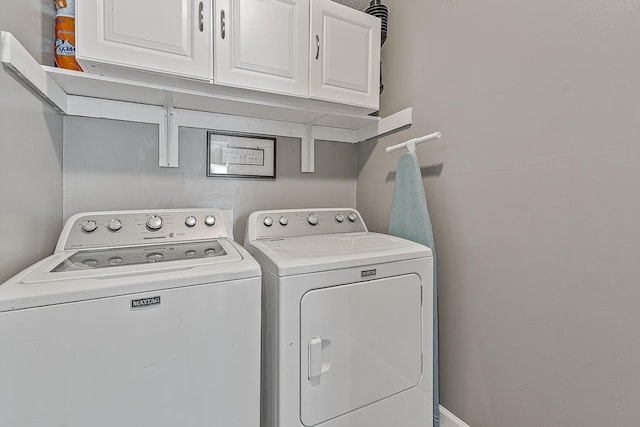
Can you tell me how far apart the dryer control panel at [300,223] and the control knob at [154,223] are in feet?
1.40

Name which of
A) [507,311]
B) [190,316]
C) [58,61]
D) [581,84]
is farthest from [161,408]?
[581,84]

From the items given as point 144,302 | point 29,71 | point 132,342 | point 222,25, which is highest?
point 222,25

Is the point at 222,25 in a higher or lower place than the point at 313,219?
higher

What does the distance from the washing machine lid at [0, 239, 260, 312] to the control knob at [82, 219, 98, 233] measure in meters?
0.12

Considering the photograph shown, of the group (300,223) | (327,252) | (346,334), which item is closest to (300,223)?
(300,223)

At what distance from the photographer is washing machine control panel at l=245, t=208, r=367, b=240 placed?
1.68m

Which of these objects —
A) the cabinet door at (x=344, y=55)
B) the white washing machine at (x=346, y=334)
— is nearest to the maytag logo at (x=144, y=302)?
the white washing machine at (x=346, y=334)

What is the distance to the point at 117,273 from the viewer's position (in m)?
0.91

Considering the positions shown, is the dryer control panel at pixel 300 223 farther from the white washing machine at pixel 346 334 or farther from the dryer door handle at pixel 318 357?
the dryer door handle at pixel 318 357

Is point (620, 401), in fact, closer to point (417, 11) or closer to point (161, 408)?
point (161, 408)

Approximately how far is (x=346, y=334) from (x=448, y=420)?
32.5 inches

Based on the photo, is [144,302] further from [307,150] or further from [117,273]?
[307,150]

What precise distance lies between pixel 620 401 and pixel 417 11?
75.3 inches

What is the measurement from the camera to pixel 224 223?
1.60 metres
